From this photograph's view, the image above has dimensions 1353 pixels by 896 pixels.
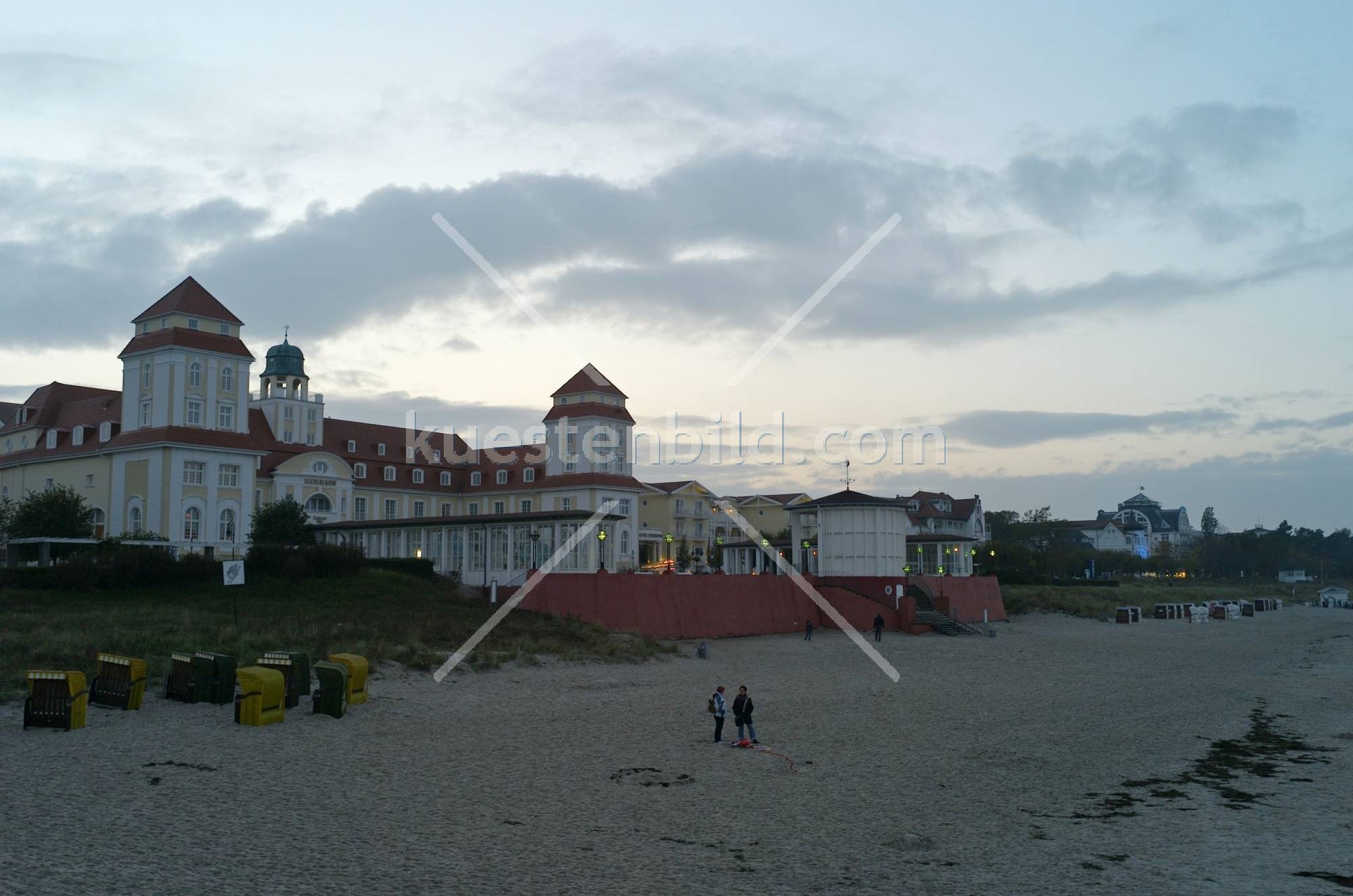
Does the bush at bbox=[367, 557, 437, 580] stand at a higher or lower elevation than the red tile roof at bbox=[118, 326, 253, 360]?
lower

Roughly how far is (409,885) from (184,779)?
6639 mm

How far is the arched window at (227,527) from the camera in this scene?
2497 inches

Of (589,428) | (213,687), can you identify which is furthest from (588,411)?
(213,687)

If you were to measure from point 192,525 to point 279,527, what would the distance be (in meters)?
5.37

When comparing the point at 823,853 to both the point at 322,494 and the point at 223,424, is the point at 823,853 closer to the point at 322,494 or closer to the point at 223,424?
the point at 223,424

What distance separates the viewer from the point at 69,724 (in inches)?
810

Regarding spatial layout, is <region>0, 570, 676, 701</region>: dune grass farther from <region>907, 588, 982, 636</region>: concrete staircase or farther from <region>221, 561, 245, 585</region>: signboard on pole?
<region>907, 588, 982, 636</region>: concrete staircase

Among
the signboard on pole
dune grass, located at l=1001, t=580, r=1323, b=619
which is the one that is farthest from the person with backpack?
dune grass, located at l=1001, t=580, r=1323, b=619

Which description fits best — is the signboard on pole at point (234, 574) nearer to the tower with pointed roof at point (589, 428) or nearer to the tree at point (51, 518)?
the tree at point (51, 518)

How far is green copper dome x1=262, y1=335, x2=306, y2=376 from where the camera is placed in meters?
83.5

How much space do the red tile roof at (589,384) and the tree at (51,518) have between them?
35483 millimetres

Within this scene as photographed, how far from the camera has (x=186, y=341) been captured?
63094mm

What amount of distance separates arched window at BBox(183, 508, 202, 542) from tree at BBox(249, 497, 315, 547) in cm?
296
